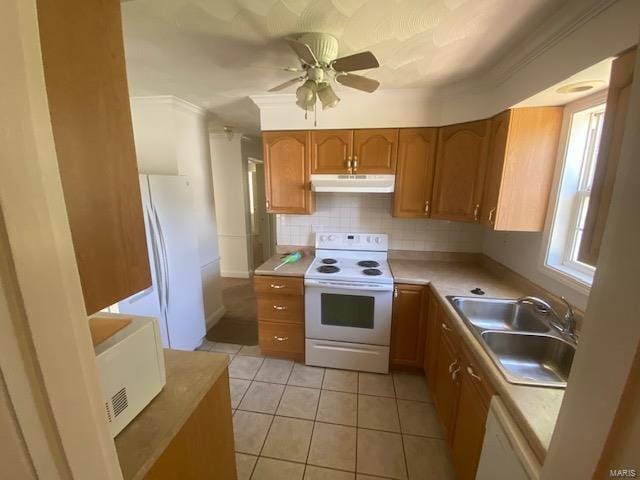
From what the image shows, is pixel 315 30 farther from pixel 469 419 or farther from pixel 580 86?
pixel 469 419

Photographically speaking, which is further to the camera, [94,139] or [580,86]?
[580,86]

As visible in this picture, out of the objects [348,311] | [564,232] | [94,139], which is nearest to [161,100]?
[94,139]

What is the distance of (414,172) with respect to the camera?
232 centimetres

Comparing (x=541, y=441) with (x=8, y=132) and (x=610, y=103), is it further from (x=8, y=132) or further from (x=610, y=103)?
(x=8, y=132)

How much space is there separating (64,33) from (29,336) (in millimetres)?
579

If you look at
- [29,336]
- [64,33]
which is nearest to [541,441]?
[29,336]

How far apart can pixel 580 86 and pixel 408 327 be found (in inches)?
72.9

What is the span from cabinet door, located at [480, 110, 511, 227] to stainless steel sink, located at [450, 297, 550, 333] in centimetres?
54

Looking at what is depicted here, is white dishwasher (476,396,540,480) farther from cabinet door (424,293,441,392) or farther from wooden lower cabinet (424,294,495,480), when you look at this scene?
cabinet door (424,293,441,392)

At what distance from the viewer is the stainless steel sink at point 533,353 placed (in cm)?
133

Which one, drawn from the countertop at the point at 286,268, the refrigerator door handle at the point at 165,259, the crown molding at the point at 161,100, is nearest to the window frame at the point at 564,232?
the countertop at the point at 286,268

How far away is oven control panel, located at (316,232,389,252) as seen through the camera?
267cm

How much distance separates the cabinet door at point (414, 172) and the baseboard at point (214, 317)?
240cm

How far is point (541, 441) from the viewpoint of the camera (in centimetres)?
79
